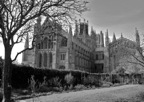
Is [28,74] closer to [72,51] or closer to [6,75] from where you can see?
[6,75]

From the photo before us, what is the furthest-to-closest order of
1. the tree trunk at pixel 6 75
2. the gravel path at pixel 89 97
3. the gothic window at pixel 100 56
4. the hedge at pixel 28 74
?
the gothic window at pixel 100 56 < the hedge at pixel 28 74 < the gravel path at pixel 89 97 < the tree trunk at pixel 6 75

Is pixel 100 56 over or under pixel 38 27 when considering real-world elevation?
over

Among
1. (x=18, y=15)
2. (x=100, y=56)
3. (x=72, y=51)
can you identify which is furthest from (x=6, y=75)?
(x=100, y=56)

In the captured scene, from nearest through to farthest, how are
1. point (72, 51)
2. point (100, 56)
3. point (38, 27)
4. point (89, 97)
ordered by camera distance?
point (38, 27), point (89, 97), point (72, 51), point (100, 56)

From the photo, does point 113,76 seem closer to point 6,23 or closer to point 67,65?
point 67,65

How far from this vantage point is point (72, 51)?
56.1 meters

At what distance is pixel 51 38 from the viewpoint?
1287 centimetres

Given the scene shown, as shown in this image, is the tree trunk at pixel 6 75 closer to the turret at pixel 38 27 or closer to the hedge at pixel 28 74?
the turret at pixel 38 27

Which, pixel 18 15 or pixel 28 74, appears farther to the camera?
pixel 28 74

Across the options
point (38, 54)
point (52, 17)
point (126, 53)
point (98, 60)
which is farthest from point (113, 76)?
point (98, 60)

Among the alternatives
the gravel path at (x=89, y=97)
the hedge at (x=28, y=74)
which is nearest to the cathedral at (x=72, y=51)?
the hedge at (x=28, y=74)

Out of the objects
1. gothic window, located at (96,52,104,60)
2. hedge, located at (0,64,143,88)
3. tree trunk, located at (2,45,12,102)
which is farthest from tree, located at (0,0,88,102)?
gothic window, located at (96,52,104,60)

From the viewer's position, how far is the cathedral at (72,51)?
1183cm

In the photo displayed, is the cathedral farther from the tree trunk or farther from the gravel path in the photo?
the gravel path
